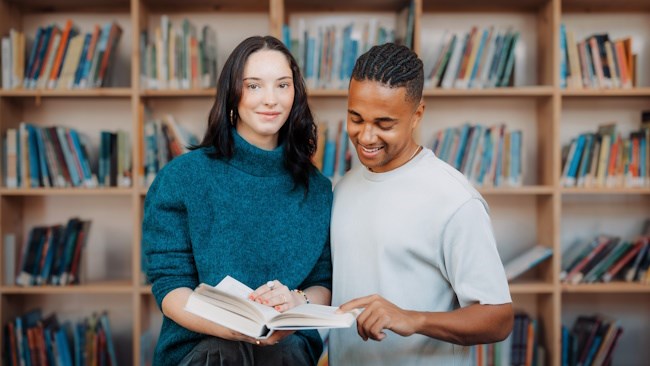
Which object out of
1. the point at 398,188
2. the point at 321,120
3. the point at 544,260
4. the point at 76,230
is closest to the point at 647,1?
the point at 544,260

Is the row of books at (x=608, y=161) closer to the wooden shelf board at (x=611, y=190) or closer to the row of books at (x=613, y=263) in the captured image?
the wooden shelf board at (x=611, y=190)

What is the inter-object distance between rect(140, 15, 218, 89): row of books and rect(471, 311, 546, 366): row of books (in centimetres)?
170

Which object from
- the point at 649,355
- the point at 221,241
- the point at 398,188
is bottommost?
the point at 649,355

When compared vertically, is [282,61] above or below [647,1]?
below

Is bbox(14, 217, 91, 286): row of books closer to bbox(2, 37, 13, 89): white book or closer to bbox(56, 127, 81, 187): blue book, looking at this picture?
bbox(56, 127, 81, 187): blue book

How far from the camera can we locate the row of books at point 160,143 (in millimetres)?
2906

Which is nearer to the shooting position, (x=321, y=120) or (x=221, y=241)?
(x=221, y=241)

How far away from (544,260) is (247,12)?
1.81 meters

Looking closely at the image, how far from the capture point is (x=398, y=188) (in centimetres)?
149

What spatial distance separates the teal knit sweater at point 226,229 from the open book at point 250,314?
20 centimetres

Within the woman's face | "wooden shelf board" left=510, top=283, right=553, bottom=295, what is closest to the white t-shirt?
the woman's face

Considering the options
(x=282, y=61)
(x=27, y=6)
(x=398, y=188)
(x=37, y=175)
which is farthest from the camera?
(x=27, y=6)

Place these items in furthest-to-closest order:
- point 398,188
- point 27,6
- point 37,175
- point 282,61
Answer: point 27,6 < point 37,175 < point 282,61 < point 398,188

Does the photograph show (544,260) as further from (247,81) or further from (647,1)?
(247,81)
